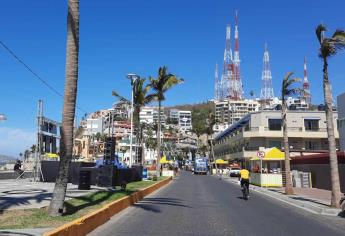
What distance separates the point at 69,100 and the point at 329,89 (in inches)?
478

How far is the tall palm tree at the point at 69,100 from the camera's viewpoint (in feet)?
41.2

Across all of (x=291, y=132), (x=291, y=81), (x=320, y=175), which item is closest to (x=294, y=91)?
(x=291, y=81)

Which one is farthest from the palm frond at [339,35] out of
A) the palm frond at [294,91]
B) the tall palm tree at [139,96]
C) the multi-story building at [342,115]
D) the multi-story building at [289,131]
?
the multi-story building at [289,131]

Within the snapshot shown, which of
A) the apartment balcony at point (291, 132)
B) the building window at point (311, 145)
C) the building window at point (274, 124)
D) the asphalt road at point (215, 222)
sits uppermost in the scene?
the building window at point (274, 124)

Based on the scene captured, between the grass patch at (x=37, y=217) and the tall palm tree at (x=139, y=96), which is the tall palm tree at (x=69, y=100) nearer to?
the grass patch at (x=37, y=217)

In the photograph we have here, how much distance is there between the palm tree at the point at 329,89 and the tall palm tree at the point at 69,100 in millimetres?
11416

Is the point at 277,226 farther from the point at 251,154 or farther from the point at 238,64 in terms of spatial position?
the point at 238,64

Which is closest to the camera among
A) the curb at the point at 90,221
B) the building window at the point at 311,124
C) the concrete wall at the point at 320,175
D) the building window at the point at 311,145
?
the curb at the point at 90,221

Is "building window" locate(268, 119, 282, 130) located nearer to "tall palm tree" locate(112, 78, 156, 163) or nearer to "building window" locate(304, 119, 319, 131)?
"building window" locate(304, 119, 319, 131)

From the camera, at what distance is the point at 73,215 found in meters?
12.2

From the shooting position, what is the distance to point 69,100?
41.9 ft

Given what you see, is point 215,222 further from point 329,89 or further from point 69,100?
point 329,89

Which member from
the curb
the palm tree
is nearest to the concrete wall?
the palm tree

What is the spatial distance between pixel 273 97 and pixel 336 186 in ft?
593
